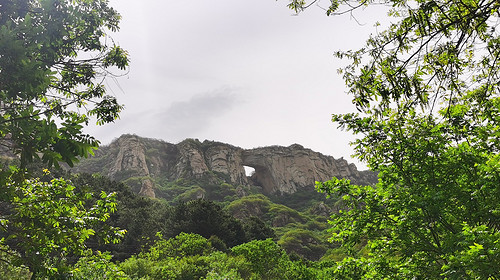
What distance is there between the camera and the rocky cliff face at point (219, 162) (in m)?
84.1

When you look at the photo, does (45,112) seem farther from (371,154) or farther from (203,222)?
(203,222)

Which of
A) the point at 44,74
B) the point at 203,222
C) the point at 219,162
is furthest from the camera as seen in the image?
the point at 219,162

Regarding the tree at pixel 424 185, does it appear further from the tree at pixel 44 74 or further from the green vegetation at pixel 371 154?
the tree at pixel 44 74

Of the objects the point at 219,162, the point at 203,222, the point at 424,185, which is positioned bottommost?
the point at 424,185

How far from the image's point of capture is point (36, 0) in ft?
14.5

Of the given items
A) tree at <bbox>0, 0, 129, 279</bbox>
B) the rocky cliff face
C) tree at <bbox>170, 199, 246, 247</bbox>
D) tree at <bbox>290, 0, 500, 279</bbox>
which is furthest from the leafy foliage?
the rocky cliff face

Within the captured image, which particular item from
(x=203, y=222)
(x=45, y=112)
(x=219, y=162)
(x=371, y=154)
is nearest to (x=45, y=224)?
(x=45, y=112)

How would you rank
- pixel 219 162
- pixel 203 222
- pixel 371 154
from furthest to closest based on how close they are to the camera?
1. pixel 219 162
2. pixel 203 222
3. pixel 371 154

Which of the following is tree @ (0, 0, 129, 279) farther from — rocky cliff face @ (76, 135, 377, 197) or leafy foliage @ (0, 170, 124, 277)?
rocky cliff face @ (76, 135, 377, 197)

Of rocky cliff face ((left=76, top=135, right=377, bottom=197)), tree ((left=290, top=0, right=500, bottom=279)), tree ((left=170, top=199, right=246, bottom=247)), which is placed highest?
rocky cliff face ((left=76, top=135, right=377, bottom=197))

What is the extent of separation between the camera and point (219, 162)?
303 feet

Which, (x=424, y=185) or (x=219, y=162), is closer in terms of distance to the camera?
(x=424, y=185)

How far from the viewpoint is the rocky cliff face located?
276 feet

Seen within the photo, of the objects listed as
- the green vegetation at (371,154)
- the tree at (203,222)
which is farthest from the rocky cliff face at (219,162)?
the green vegetation at (371,154)
